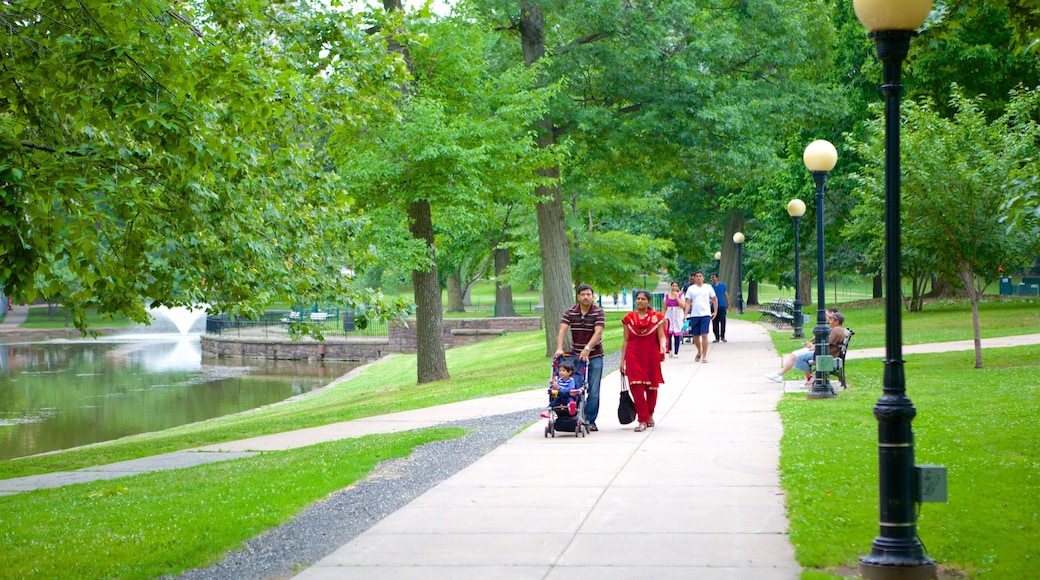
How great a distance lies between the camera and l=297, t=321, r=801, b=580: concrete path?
7.11 metres

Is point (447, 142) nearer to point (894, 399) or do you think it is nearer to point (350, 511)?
point (350, 511)

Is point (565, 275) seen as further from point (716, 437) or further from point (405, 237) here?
point (716, 437)

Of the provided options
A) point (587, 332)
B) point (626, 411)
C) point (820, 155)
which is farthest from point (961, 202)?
point (587, 332)

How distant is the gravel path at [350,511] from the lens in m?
7.49

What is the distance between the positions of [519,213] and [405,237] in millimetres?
17815

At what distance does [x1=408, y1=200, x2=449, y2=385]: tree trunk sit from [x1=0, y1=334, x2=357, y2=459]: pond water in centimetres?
672

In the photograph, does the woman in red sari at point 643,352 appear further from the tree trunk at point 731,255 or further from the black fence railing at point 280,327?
the black fence railing at point 280,327

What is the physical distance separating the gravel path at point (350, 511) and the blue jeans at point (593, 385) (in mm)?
1024

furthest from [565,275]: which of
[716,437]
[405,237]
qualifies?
[716,437]

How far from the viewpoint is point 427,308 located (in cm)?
2623

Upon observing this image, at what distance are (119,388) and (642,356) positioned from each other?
2873cm

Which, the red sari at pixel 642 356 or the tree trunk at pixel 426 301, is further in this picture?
the tree trunk at pixel 426 301

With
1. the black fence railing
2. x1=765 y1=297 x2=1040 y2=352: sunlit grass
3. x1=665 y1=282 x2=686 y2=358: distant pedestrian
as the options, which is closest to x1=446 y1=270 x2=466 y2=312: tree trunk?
the black fence railing

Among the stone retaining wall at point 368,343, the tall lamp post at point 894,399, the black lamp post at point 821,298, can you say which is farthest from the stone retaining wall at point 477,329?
the tall lamp post at point 894,399
